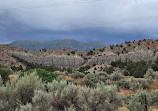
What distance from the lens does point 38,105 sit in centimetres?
798

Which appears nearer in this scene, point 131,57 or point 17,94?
point 17,94

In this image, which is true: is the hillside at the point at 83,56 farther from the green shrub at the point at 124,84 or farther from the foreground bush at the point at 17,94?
the foreground bush at the point at 17,94

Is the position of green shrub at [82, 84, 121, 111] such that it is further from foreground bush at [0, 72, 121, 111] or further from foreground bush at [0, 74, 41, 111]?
foreground bush at [0, 74, 41, 111]

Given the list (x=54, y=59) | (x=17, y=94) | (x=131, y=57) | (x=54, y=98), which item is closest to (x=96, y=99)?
(x=54, y=98)

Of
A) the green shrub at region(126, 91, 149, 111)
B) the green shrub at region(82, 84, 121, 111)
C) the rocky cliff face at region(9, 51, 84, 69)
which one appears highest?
the green shrub at region(82, 84, 121, 111)

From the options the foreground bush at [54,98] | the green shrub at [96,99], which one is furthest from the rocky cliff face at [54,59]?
the green shrub at [96,99]

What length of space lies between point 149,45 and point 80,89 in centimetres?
8913

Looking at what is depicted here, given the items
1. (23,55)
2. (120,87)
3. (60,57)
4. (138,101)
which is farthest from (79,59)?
(138,101)

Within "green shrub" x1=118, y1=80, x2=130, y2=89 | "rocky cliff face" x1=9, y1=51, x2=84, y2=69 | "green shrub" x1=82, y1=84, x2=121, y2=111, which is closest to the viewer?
"green shrub" x1=82, y1=84, x2=121, y2=111

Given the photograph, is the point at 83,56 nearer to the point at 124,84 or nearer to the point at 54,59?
the point at 54,59

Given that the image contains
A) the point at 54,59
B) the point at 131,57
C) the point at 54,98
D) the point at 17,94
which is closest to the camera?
the point at 54,98

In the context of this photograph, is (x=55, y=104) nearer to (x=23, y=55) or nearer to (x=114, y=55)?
(x=114, y=55)

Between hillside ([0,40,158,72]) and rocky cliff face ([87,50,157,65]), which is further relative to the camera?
hillside ([0,40,158,72])

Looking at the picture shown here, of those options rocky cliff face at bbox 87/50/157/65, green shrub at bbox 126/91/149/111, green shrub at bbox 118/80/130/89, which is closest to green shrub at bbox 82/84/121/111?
green shrub at bbox 126/91/149/111
